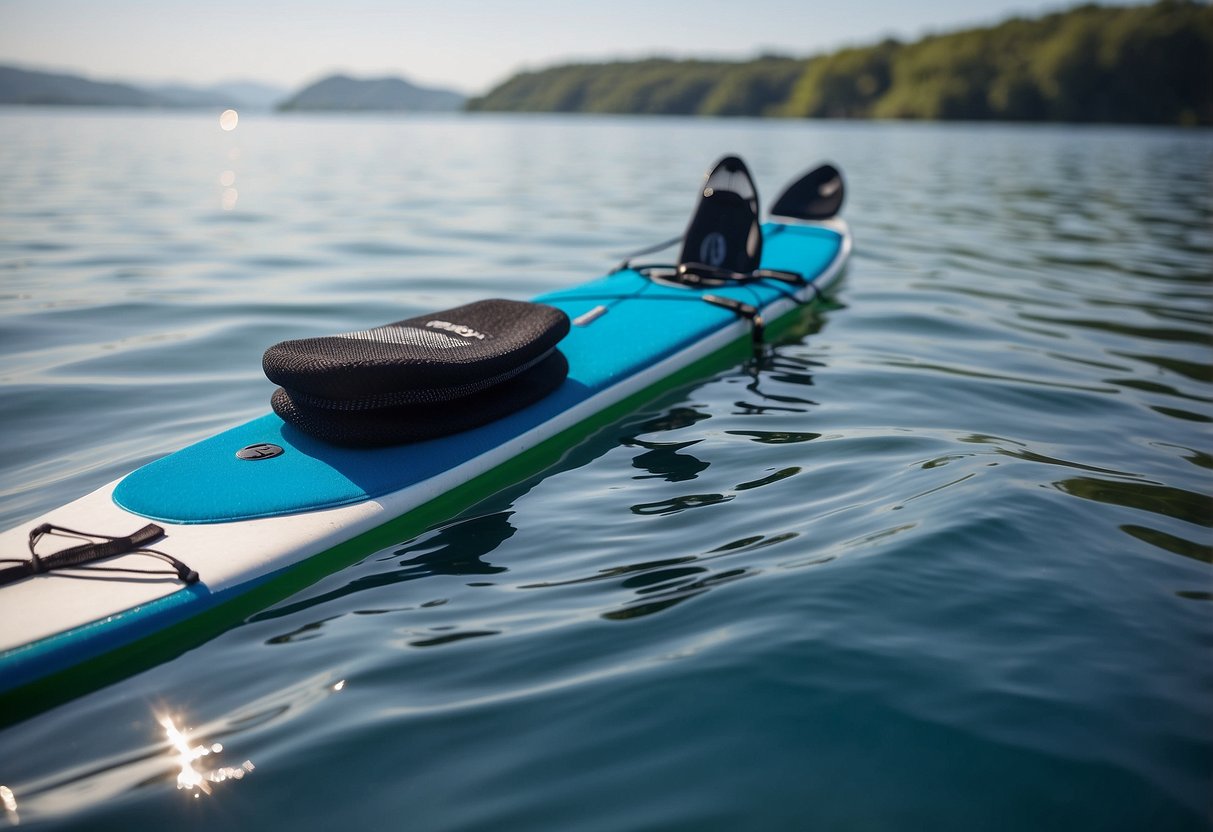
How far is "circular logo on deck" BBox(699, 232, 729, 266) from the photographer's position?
6.07 m

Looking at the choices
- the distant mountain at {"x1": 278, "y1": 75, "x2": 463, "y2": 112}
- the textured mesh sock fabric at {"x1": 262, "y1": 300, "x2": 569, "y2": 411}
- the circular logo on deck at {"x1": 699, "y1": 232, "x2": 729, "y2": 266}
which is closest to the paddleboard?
Result: the textured mesh sock fabric at {"x1": 262, "y1": 300, "x2": 569, "y2": 411}

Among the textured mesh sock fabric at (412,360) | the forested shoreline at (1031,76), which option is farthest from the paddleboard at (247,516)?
the forested shoreline at (1031,76)

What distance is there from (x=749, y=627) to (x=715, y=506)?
2.91ft

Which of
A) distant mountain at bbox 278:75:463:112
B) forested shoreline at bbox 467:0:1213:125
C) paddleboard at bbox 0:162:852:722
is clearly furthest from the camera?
distant mountain at bbox 278:75:463:112

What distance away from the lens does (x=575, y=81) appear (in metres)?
128

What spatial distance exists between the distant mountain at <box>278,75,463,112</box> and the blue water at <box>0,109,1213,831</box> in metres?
151

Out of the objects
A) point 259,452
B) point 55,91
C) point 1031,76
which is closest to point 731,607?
point 259,452

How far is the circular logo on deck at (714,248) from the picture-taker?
6.07 m

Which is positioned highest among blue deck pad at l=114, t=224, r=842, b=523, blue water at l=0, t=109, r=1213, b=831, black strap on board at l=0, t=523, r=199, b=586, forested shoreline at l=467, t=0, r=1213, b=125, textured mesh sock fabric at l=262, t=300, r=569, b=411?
forested shoreline at l=467, t=0, r=1213, b=125

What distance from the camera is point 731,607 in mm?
2570

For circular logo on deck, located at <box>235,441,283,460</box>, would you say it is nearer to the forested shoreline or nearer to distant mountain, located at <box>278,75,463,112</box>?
the forested shoreline

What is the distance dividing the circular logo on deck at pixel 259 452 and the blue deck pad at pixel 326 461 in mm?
24

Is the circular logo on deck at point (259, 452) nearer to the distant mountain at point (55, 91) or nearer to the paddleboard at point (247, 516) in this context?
the paddleboard at point (247, 516)

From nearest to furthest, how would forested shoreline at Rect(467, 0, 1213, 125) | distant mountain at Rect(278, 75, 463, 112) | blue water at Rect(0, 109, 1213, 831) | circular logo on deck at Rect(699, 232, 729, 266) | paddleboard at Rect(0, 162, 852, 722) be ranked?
blue water at Rect(0, 109, 1213, 831) < paddleboard at Rect(0, 162, 852, 722) < circular logo on deck at Rect(699, 232, 729, 266) < forested shoreline at Rect(467, 0, 1213, 125) < distant mountain at Rect(278, 75, 463, 112)
